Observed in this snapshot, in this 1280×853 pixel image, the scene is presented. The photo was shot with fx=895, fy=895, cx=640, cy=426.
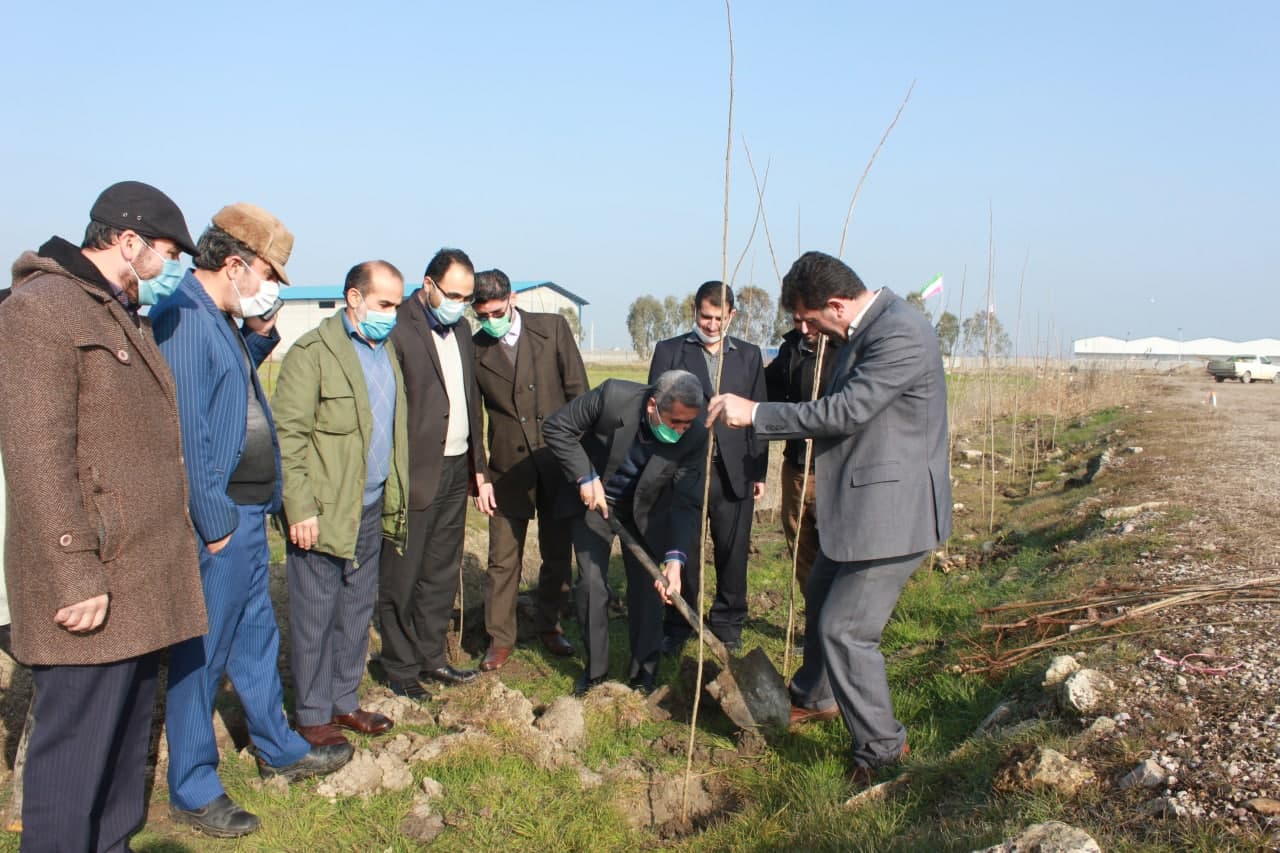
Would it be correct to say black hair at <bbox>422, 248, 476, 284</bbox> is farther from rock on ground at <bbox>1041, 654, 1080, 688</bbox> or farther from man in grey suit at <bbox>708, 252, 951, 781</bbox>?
rock on ground at <bbox>1041, 654, 1080, 688</bbox>

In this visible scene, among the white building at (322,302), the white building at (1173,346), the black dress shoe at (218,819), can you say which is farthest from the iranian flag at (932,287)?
the white building at (1173,346)

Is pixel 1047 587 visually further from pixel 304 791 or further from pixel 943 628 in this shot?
pixel 304 791

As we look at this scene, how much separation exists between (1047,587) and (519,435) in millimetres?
3232

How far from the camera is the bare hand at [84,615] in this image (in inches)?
91.1

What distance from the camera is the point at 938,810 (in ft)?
10.1

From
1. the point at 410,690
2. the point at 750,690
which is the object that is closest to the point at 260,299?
the point at 410,690

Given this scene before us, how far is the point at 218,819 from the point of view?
3.14 m

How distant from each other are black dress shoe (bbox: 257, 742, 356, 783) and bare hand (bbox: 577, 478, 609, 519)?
5.02 feet

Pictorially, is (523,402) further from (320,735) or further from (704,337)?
(320,735)

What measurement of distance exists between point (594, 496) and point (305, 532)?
4.44ft

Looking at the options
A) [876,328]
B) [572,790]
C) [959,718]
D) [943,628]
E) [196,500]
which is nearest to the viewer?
[196,500]

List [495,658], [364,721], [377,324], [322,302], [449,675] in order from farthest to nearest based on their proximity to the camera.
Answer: [322,302]
[495,658]
[449,675]
[364,721]
[377,324]

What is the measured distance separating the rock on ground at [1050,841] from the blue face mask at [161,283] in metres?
2.81

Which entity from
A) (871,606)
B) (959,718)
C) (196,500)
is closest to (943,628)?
(959,718)
